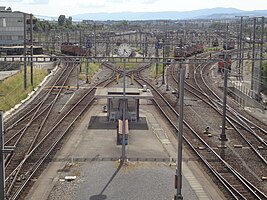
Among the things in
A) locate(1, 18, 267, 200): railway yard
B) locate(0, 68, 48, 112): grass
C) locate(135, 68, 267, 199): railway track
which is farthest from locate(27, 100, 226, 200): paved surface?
locate(0, 68, 48, 112): grass

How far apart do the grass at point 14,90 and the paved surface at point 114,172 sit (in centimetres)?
550

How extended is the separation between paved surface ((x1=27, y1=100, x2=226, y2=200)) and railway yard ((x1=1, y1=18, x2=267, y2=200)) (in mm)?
22

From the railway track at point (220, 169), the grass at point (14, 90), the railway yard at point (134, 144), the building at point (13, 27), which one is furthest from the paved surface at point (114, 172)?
the building at point (13, 27)

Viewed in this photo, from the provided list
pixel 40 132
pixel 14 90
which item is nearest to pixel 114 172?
pixel 40 132

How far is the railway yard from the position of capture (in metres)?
10.4

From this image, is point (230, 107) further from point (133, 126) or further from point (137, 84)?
point (137, 84)

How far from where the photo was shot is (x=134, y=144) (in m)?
14.2

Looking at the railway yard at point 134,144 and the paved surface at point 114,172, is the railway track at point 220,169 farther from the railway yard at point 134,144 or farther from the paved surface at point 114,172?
the paved surface at point 114,172

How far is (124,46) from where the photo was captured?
52.3 ft

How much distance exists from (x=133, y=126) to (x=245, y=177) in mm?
6075

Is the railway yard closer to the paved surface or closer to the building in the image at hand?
the paved surface

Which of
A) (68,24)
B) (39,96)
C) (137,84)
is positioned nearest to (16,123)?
(39,96)

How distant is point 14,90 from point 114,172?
13441 mm

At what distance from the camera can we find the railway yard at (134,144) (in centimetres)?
1036
